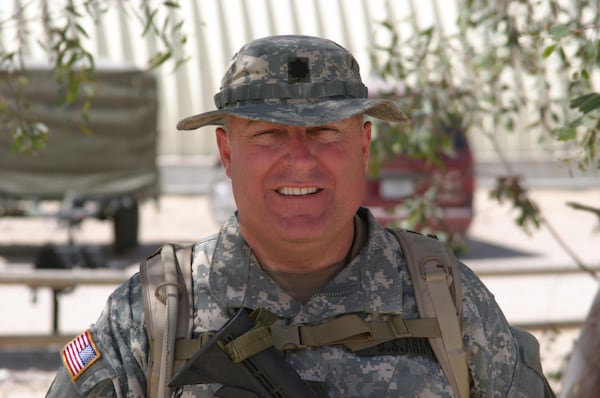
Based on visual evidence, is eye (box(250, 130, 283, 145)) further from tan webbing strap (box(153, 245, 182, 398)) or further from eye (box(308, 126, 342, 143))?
tan webbing strap (box(153, 245, 182, 398))

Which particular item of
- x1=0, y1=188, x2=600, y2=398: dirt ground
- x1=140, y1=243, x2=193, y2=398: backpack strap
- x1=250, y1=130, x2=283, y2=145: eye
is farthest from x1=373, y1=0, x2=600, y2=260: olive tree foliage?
x1=140, y1=243, x2=193, y2=398: backpack strap

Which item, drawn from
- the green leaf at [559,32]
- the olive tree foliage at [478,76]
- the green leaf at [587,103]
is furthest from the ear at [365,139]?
the olive tree foliage at [478,76]

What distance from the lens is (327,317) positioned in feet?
7.62

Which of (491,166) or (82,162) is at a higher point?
(82,162)

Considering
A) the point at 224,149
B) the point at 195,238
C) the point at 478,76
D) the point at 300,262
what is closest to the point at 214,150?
the point at 195,238

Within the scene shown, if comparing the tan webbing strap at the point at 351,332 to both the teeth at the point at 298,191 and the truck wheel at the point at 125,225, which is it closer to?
the teeth at the point at 298,191

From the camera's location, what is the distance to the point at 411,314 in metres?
2.37

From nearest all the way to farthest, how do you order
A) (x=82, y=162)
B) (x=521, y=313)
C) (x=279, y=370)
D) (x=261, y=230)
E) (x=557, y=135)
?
(x=279, y=370)
(x=261, y=230)
(x=557, y=135)
(x=521, y=313)
(x=82, y=162)

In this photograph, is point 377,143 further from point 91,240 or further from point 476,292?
point 91,240

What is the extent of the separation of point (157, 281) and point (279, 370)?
35cm

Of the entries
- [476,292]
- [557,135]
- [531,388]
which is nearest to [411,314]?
[476,292]

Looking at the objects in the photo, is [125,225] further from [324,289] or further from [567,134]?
[324,289]

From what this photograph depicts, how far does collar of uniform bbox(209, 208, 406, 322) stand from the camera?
2344 mm

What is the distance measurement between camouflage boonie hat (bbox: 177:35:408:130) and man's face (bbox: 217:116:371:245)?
0.15 ft
